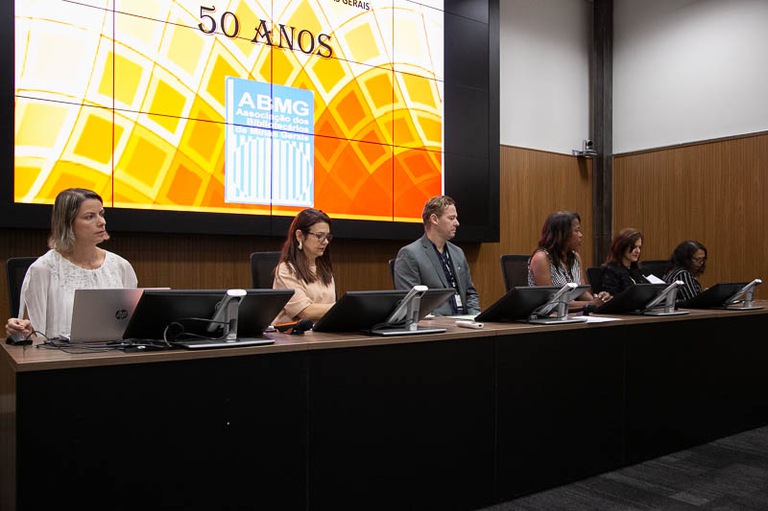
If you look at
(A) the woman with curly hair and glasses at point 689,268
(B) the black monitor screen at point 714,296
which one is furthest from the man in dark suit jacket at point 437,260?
(A) the woman with curly hair and glasses at point 689,268

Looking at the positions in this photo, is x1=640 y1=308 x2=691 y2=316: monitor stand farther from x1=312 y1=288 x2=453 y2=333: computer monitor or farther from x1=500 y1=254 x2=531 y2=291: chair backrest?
x1=312 y1=288 x2=453 y2=333: computer monitor

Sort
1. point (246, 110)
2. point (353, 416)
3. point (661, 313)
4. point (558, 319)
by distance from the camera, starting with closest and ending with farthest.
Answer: point (353, 416) → point (558, 319) → point (661, 313) → point (246, 110)

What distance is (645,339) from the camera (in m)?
3.20

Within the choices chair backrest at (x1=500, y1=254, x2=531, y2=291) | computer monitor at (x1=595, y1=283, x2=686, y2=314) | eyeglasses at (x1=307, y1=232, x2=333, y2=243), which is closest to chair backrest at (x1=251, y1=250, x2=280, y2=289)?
eyeglasses at (x1=307, y1=232, x2=333, y2=243)

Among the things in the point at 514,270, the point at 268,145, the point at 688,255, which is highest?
the point at 268,145

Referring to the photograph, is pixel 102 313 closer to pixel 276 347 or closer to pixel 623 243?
pixel 276 347

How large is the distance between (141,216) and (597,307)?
8.92 feet

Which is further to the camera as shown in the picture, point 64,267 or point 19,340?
point 64,267

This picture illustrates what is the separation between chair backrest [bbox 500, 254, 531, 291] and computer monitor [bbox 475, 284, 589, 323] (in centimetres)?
109

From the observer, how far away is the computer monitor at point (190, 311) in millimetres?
1946

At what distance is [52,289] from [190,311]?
87 cm

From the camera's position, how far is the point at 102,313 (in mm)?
1990

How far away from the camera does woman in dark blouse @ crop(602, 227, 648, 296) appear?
4.23m

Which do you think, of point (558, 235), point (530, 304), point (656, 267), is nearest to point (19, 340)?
point (530, 304)
